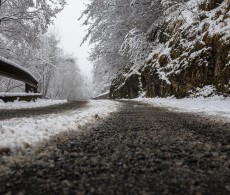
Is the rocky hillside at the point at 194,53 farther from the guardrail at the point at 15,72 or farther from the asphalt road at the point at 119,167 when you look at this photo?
the asphalt road at the point at 119,167

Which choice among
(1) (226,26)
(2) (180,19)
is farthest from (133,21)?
(1) (226,26)

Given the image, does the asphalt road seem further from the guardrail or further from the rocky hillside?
the rocky hillside

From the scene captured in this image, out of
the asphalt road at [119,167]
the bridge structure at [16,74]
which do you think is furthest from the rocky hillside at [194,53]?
the asphalt road at [119,167]

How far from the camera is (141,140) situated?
7.40 ft

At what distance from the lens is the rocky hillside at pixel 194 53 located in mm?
8789

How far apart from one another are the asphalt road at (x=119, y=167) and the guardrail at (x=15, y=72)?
4.20 metres

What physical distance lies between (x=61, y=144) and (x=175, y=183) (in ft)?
3.42

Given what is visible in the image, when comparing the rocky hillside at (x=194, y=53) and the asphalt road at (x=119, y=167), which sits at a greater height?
the rocky hillside at (x=194, y=53)

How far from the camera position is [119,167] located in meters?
1.46

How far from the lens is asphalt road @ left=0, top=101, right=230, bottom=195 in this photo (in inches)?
45.7

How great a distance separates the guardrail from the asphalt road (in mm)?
4195

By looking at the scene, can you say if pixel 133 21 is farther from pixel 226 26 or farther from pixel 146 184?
pixel 146 184

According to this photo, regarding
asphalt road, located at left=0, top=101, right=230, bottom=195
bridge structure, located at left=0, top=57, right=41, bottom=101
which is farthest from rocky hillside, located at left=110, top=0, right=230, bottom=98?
asphalt road, located at left=0, top=101, right=230, bottom=195

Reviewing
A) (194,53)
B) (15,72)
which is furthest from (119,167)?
(194,53)
